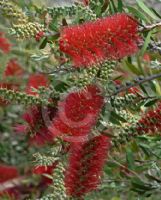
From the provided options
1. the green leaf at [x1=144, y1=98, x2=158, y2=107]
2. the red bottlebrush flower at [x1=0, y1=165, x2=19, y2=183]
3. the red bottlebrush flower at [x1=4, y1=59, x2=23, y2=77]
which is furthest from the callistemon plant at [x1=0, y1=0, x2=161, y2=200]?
the red bottlebrush flower at [x1=4, y1=59, x2=23, y2=77]

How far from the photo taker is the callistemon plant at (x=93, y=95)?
1511 mm

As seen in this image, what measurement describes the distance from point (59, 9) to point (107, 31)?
0.41 meters

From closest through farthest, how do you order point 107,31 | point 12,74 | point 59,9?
point 107,31, point 59,9, point 12,74

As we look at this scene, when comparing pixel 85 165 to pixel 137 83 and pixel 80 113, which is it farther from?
pixel 137 83

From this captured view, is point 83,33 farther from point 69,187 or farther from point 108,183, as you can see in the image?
point 108,183

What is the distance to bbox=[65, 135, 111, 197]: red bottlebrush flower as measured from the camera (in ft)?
5.05

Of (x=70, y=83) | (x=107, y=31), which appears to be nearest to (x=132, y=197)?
(x=70, y=83)

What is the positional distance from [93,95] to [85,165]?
16 cm

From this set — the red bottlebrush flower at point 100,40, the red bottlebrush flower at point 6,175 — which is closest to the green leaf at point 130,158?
the red bottlebrush flower at point 100,40

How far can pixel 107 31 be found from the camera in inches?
58.3

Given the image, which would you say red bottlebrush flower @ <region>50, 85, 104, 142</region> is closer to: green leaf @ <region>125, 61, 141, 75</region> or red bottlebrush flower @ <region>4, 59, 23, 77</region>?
green leaf @ <region>125, 61, 141, 75</region>

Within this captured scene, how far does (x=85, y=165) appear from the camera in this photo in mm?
1545

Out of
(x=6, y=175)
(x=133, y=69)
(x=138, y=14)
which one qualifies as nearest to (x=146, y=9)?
(x=138, y=14)

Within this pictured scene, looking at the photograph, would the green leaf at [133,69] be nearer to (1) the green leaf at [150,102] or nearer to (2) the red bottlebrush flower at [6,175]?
(1) the green leaf at [150,102]
